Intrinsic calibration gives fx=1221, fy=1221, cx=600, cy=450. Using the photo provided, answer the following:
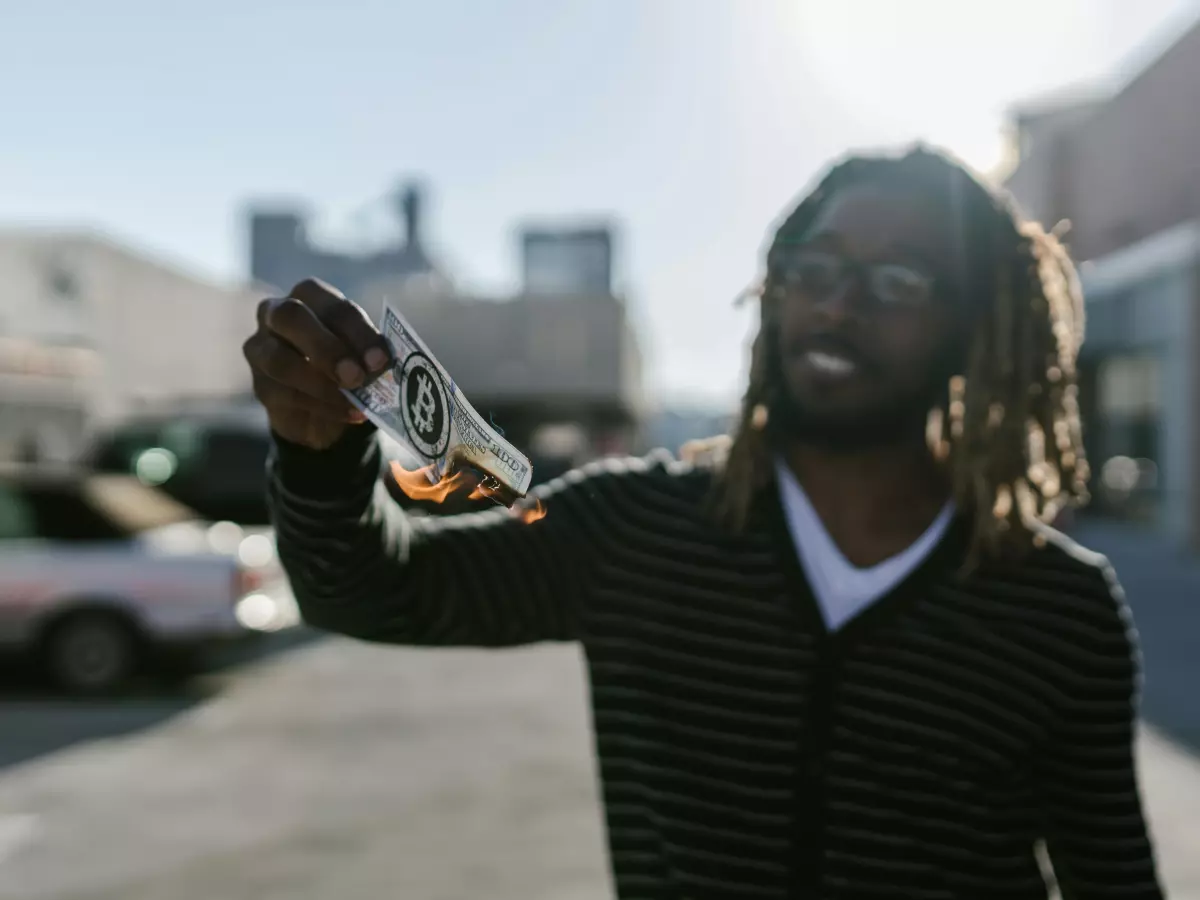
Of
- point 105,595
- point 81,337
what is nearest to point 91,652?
point 105,595

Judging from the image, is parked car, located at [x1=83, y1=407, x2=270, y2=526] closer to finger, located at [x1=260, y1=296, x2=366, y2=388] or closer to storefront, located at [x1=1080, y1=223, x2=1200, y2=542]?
finger, located at [x1=260, y1=296, x2=366, y2=388]

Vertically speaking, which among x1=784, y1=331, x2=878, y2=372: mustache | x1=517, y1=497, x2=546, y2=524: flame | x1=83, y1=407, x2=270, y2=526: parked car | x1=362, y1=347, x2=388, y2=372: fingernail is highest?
x1=784, y1=331, x2=878, y2=372: mustache

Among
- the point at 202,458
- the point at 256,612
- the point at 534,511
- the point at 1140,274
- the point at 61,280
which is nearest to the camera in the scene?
the point at 534,511

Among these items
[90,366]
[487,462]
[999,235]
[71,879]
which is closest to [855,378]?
[999,235]

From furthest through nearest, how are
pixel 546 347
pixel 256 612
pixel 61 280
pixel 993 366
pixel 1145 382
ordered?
1. pixel 546 347
2. pixel 61 280
3. pixel 1145 382
4. pixel 256 612
5. pixel 993 366

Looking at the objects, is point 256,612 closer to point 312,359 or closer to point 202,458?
point 202,458

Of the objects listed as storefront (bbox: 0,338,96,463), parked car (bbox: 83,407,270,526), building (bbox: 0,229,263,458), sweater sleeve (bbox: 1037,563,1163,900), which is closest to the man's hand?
sweater sleeve (bbox: 1037,563,1163,900)

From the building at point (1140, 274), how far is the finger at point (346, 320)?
51.4ft

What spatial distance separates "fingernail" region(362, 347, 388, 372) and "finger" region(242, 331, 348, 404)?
15 centimetres

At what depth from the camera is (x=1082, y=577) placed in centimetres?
172

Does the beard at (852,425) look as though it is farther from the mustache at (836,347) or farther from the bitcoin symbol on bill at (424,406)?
the bitcoin symbol on bill at (424,406)

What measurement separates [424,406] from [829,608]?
0.81 meters

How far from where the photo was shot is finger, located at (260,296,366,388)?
1.13 m

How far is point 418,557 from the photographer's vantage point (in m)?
1.69
